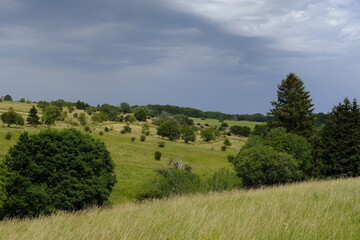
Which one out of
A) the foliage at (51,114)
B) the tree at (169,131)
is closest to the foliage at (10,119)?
the foliage at (51,114)

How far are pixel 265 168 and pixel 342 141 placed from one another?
1751cm

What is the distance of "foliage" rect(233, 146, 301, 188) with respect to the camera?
34.6m

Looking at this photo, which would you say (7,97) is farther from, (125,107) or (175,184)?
(175,184)

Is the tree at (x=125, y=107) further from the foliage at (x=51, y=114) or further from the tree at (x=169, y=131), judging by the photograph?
the tree at (x=169, y=131)

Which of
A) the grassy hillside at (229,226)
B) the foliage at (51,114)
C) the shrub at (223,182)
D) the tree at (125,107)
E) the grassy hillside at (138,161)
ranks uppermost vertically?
the tree at (125,107)

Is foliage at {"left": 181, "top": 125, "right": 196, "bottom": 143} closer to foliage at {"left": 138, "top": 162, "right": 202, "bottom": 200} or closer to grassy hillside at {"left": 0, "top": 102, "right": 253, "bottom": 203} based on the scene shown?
grassy hillside at {"left": 0, "top": 102, "right": 253, "bottom": 203}

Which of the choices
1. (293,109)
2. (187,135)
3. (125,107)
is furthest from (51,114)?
(125,107)

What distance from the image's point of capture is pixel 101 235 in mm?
5723

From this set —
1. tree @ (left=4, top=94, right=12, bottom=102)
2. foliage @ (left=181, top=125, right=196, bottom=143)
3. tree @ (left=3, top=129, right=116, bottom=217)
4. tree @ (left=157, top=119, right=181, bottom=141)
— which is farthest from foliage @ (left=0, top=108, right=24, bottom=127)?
tree @ (left=4, top=94, right=12, bottom=102)

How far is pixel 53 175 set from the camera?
80.2ft

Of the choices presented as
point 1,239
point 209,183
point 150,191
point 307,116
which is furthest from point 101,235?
point 307,116

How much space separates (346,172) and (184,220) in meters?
45.6

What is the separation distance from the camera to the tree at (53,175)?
24.0 m

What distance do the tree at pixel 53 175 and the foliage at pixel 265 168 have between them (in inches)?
612
